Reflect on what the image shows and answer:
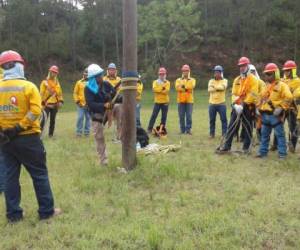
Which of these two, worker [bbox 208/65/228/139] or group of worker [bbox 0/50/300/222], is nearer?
group of worker [bbox 0/50/300/222]

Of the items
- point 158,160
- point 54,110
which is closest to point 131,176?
point 158,160

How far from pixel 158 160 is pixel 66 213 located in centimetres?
302

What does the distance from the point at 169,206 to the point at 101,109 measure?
289 centimetres

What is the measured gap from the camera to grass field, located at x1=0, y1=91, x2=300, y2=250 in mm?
5125

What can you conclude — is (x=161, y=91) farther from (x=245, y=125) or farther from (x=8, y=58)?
(x=8, y=58)

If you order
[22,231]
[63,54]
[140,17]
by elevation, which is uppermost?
[140,17]

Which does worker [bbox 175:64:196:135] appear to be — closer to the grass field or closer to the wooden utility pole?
the grass field

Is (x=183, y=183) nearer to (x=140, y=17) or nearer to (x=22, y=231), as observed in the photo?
(x=22, y=231)

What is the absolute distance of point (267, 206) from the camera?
611 cm

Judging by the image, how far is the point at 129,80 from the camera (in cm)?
796

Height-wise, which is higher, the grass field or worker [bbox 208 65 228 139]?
worker [bbox 208 65 228 139]

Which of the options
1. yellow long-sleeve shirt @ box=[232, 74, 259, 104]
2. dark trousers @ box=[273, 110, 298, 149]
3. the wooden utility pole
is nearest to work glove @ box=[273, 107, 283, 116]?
yellow long-sleeve shirt @ box=[232, 74, 259, 104]

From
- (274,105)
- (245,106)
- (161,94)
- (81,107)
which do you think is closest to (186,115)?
(161,94)

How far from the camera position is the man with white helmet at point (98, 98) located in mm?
8508
